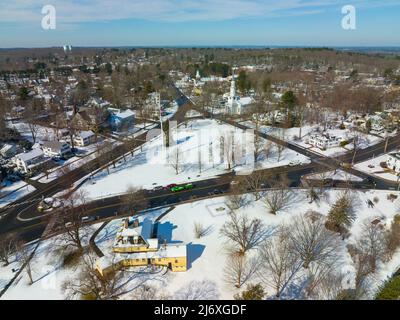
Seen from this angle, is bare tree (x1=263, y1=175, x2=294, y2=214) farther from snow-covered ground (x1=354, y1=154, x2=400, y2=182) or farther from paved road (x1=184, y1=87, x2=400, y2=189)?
snow-covered ground (x1=354, y1=154, x2=400, y2=182)

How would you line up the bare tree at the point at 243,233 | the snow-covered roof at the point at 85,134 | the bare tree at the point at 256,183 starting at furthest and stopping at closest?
the snow-covered roof at the point at 85,134 < the bare tree at the point at 256,183 < the bare tree at the point at 243,233

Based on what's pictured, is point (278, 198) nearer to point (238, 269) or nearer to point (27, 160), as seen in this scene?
point (238, 269)

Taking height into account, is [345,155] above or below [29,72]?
below

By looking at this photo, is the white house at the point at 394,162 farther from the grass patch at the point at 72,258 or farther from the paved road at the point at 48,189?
the grass patch at the point at 72,258

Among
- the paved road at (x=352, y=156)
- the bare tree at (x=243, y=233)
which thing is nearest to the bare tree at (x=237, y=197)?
the bare tree at (x=243, y=233)
